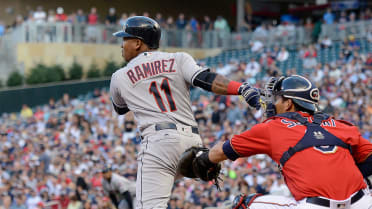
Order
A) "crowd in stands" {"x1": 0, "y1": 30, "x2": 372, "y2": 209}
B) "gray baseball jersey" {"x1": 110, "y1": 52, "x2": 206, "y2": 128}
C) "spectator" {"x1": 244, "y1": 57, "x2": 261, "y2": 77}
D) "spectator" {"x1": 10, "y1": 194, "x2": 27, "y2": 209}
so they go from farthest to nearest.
Result: "spectator" {"x1": 244, "y1": 57, "x2": 261, "y2": 77} → "spectator" {"x1": 10, "y1": 194, "x2": 27, "y2": 209} → "crowd in stands" {"x1": 0, "y1": 30, "x2": 372, "y2": 209} → "gray baseball jersey" {"x1": 110, "y1": 52, "x2": 206, "y2": 128}

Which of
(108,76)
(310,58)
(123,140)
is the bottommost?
(108,76)

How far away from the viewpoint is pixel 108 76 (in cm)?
2400

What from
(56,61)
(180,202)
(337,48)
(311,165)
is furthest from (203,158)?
(56,61)

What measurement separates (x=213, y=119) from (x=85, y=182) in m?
3.16

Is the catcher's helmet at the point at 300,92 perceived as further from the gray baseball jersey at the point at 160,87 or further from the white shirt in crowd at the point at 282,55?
the white shirt in crowd at the point at 282,55

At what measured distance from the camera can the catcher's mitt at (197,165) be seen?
4.55 m

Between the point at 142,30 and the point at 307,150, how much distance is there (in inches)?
66.7

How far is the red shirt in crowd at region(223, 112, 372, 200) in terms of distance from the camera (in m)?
4.02

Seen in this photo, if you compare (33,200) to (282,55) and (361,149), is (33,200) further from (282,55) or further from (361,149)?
(361,149)

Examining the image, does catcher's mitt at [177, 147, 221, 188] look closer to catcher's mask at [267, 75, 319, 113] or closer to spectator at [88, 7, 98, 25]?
catcher's mask at [267, 75, 319, 113]

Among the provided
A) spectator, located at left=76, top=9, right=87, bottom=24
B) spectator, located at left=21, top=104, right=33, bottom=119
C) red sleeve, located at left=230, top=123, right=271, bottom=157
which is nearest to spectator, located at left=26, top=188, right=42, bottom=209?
spectator, located at left=21, top=104, right=33, bottom=119

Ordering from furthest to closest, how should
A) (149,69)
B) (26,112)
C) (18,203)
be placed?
1. (26,112)
2. (18,203)
3. (149,69)

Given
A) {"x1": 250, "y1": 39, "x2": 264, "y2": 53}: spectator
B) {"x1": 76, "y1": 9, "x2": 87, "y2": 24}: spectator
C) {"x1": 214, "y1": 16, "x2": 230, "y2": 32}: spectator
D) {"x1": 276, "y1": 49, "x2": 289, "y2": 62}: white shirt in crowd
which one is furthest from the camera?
{"x1": 76, "y1": 9, "x2": 87, "y2": 24}: spectator

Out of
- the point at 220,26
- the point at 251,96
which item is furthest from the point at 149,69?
the point at 220,26
